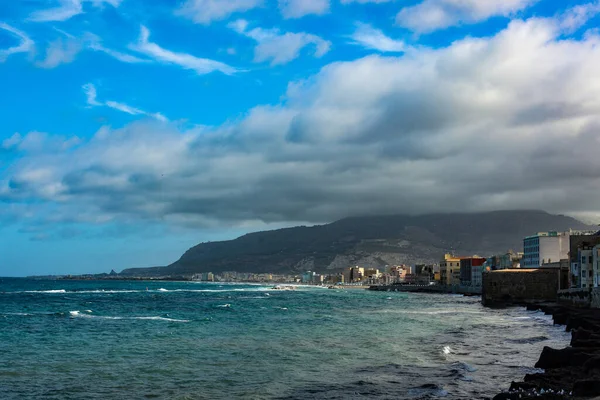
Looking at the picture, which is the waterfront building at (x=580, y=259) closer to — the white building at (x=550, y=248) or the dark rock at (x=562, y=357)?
the white building at (x=550, y=248)

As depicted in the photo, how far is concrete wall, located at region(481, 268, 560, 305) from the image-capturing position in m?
102

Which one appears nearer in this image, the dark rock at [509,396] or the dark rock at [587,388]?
the dark rock at [587,388]

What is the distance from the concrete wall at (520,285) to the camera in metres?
102

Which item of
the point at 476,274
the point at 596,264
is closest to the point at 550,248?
the point at 476,274

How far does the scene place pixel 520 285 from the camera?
Result: 104 meters

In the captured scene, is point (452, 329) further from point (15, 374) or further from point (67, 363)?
point (15, 374)

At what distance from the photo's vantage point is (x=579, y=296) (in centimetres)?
7288

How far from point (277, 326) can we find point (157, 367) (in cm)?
2615

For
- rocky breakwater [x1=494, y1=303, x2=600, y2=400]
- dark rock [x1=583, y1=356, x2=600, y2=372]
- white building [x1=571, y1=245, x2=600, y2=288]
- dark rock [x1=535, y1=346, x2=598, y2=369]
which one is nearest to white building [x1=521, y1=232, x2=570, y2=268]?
white building [x1=571, y1=245, x2=600, y2=288]

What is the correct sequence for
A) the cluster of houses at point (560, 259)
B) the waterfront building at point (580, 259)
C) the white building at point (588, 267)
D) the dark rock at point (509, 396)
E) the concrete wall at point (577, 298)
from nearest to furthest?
the dark rock at point (509, 396)
the concrete wall at point (577, 298)
the white building at point (588, 267)
the cluster of houses at point (560, 259)
the waterfront building at point (580, 259)

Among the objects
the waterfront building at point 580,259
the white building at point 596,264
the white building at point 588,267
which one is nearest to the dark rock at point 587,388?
the white building at point 588,267

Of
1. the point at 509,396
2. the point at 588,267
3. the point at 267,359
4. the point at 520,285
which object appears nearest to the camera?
the point at 509,396

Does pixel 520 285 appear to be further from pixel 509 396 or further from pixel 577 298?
pixel 509 396

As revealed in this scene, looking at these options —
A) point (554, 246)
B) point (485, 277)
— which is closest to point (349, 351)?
point (485, 277)
